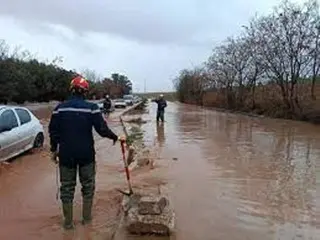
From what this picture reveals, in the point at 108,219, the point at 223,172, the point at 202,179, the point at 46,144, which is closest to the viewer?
the point at 108,219

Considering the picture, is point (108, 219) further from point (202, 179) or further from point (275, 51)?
point (275, 51)

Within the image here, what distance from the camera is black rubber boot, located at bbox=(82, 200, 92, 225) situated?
712 cm

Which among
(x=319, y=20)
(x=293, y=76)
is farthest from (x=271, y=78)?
(x=319, y=20)

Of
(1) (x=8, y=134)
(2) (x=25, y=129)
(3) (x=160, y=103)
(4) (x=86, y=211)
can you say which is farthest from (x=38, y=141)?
(3) (x=160, y=103)

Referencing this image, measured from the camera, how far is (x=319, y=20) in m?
40.3

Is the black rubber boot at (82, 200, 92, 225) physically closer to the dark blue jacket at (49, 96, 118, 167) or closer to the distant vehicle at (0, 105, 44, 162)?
the dark blue jacket at (49, 96, 118, 167)

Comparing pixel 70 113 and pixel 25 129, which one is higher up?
pixel 70 113

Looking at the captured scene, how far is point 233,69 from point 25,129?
160 ft

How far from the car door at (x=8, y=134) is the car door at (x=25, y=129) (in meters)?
0.28

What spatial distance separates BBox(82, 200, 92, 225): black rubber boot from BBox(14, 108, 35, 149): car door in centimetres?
731

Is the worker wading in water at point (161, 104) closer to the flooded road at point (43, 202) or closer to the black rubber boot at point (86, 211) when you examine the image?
the flooded road at point (43, 202)

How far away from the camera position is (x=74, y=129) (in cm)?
670

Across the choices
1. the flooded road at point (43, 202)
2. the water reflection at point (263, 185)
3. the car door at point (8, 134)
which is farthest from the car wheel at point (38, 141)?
the water reflection at point (263, 185)

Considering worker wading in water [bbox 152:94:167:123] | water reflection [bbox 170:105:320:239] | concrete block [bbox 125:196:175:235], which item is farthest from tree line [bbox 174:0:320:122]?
concrete block [bbox 125:196:175:235]
